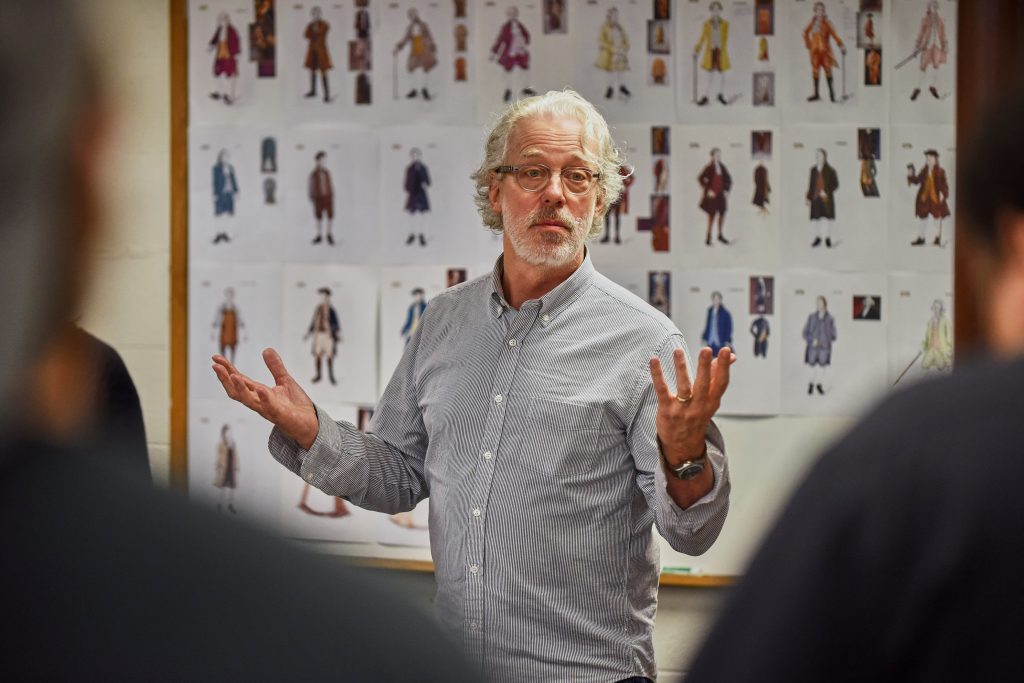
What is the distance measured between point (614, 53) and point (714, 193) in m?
0.45

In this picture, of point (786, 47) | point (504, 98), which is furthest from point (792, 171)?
point (504, 98)

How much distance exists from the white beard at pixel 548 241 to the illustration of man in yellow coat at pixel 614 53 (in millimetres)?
858

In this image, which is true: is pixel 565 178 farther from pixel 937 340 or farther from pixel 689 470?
pixel 937 340

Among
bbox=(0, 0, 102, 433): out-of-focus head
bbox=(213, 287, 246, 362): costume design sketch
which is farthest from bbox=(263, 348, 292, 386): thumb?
bbox=(0, 0, 102, 433): out-of-focus head

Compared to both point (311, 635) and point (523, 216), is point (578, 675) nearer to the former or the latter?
point (523, 216)

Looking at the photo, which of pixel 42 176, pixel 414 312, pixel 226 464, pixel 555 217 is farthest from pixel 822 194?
pixel 42 176

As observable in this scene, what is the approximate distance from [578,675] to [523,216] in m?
0.87

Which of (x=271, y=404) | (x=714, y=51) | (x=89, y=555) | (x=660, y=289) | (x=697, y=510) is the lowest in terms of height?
(x=697, y=510)

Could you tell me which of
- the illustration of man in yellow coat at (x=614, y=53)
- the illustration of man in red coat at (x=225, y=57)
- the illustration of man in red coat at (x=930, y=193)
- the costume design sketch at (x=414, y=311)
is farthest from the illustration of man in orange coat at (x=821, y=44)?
the illustration of man in red coat at (x=225, y=57)

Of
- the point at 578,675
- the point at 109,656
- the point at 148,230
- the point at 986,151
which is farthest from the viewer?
the point at 148,230

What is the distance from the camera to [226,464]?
3303 millimetres

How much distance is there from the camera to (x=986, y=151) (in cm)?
73

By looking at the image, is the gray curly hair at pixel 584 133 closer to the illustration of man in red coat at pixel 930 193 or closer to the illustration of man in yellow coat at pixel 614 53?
the illustration of man in yellow coat at pixel 614 53

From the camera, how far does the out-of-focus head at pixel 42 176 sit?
0.50m
